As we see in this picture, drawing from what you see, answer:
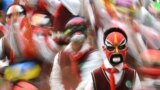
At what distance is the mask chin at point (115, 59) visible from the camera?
2451 mm

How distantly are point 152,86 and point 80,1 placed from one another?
1.67 ft

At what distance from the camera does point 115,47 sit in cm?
246

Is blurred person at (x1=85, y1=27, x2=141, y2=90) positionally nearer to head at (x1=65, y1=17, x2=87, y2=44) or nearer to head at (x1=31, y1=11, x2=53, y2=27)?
head at (x1=65, y1=17, x2=87, y2=44)

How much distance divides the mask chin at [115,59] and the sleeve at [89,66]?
7 centimetres

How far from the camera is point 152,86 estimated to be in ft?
8.25

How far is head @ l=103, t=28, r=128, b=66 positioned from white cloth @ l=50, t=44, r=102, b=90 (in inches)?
2.8

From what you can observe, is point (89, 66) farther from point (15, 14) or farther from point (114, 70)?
point (15, 14)

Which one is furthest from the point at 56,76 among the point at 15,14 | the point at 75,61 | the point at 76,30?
the point at 15,14

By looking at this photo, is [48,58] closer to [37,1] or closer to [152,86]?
[37,1]

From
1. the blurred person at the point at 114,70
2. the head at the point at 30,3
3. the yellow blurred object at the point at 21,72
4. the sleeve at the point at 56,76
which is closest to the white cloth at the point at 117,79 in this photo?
the blurred person at the point at 114,70

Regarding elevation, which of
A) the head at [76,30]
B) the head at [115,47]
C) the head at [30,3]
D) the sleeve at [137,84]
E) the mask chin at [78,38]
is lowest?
the sleeve at [137,84]

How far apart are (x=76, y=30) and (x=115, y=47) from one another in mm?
203

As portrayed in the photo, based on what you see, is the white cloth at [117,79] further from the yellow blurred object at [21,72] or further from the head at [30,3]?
the head at [30,3]

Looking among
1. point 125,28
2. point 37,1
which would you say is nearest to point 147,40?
point 125,28
